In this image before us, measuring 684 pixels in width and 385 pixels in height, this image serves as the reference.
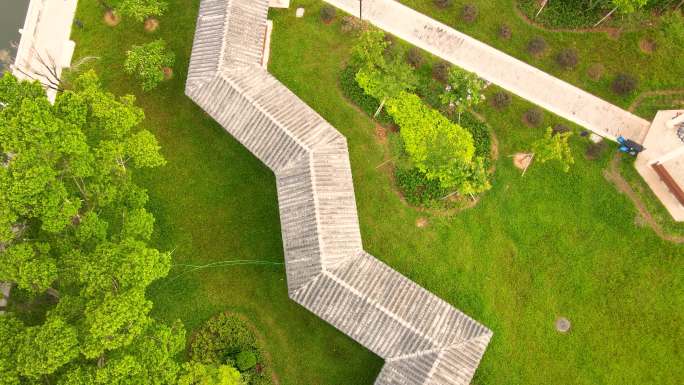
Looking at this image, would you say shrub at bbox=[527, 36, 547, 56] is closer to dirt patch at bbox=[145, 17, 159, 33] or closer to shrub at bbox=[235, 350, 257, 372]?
dirt patch at bbox=[145, 17, 159, 33]

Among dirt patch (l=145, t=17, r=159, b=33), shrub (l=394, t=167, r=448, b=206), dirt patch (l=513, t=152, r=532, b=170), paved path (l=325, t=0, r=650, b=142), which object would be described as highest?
paved path (l=325, t=0, r=650, b=142)

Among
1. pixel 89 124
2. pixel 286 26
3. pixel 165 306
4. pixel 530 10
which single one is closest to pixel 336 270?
pixel 165 306

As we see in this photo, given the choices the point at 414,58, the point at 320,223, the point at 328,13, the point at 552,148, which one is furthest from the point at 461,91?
the point at 320,223

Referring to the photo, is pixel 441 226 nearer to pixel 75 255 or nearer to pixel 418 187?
pixel 418 187

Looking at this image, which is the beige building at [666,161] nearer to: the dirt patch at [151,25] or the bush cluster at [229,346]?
the bush cluster at [229,346]

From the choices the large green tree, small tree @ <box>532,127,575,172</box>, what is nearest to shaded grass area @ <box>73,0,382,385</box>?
the large green tree

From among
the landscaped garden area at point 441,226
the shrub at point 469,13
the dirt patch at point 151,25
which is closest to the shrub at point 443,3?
the landscaped garden area at point 441,226

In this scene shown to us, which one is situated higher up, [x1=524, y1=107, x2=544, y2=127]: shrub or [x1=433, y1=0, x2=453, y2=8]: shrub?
[x1=433, y1=0, x2=453, y2=8]: shrub
